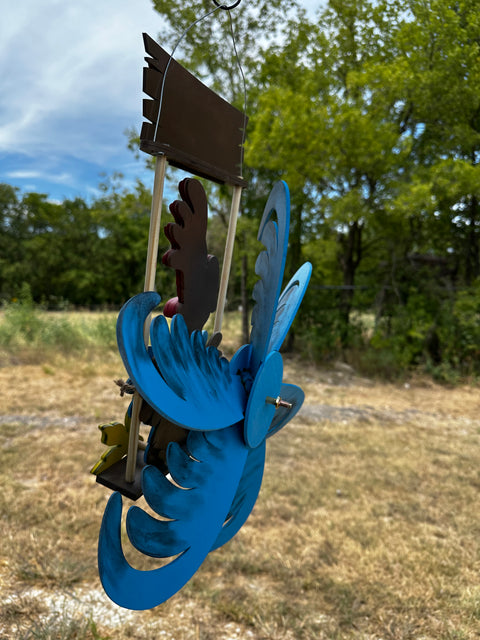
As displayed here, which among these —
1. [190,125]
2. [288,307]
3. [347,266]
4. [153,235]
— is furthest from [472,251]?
[153,235]

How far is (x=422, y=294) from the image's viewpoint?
24.0ft

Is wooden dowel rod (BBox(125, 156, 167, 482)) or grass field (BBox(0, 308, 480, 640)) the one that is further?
grass field (BBox(0, 308, 480, 640))

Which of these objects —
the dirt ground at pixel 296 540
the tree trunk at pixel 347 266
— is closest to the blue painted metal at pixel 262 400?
the dirt ground at pixel 296 540

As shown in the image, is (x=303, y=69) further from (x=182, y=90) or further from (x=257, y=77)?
(x=182, y=90)

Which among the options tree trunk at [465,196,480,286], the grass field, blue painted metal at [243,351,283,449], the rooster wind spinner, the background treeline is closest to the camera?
the rooster wind spinner

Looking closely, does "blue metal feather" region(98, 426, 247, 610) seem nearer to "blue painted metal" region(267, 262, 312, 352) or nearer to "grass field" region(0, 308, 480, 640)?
"blue painted metal" region(267, 262, 312, 352)

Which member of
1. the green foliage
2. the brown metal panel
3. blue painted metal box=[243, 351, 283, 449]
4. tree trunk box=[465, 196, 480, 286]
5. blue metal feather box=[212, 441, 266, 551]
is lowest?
the green foliage

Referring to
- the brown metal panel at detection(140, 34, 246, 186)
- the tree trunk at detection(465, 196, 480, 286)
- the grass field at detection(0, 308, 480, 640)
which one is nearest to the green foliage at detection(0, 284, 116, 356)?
the grass field at detection(0, 308, 480, 640)

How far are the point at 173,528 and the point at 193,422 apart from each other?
1.04 feet

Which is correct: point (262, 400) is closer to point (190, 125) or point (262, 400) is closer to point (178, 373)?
point (178, 373)

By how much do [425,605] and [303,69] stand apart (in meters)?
7.51

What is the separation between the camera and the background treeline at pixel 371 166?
6.30m

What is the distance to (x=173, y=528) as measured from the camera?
1197 mm

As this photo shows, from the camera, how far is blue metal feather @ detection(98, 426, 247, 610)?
1157 mm
